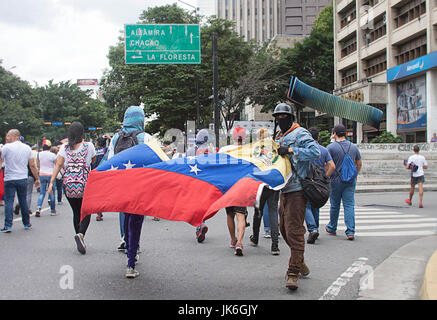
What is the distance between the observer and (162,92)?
109 ft

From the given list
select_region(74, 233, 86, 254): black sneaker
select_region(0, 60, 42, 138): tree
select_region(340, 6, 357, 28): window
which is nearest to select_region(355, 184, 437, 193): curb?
select_region(74, 233, 86, 254): black sneaker

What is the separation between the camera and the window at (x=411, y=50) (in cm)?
3288

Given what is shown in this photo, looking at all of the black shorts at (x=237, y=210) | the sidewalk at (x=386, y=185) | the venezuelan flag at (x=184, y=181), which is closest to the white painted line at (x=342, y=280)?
the venezuelan flag at (x=184, y=181)

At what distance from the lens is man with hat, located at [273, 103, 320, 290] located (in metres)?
4.87

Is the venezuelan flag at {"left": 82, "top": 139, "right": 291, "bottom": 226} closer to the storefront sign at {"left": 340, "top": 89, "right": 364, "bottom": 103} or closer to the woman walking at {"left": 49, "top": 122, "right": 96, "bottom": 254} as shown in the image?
the woman walking at {"left": 49, "top": 122, "right": 96, "bottom": 254}

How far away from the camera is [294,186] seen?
501 cm

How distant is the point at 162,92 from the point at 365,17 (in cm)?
2006

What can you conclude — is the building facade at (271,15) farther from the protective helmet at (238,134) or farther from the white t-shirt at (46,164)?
the protective helmet at (238,134)

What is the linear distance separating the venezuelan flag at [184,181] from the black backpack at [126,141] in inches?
22.5

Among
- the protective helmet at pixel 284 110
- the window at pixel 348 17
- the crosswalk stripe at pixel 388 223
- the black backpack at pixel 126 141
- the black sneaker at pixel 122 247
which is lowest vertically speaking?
the crosswalk stripe at pixel 388 223

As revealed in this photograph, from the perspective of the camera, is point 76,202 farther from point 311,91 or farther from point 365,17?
point 365,17

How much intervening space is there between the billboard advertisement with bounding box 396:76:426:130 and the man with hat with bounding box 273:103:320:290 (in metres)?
31.0
